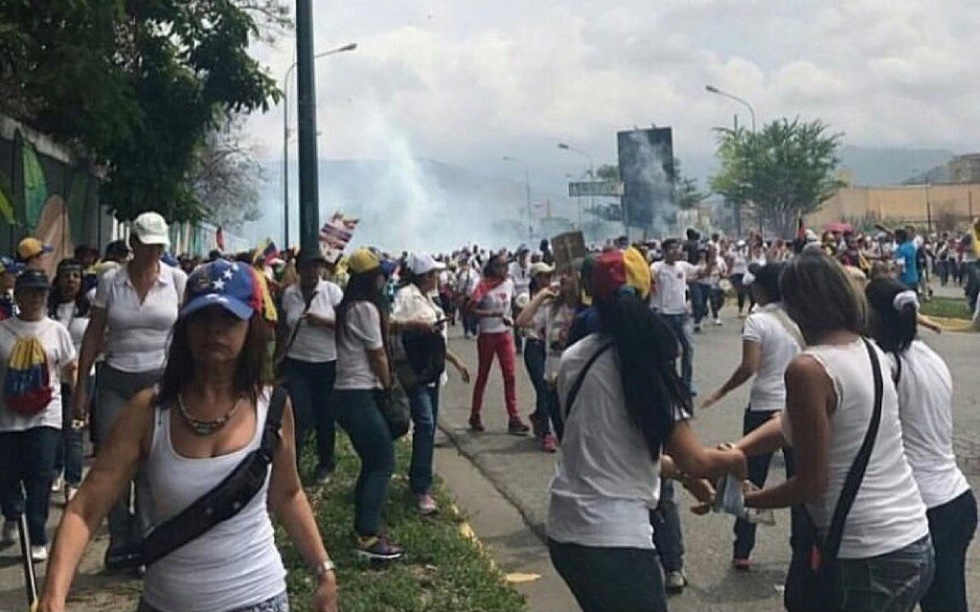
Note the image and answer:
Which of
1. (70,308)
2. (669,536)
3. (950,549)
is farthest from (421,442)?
(950,549)

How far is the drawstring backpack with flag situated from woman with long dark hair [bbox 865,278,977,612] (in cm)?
460

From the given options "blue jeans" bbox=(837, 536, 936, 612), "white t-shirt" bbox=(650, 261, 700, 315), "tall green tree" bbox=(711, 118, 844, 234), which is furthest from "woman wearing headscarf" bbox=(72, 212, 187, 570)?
"tall green tree" bbox=(711, 118, 844, 234)

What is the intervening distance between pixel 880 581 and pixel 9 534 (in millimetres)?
5628

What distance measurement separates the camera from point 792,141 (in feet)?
205

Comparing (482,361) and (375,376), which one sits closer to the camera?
(375,376)

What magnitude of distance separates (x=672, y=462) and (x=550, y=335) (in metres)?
5.67

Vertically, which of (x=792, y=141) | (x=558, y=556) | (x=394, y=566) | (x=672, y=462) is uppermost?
(x=792, y=141)

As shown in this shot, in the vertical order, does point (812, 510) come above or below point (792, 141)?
below

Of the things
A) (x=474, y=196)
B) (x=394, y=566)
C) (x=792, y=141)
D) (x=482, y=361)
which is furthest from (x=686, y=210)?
(x=394, y=566)

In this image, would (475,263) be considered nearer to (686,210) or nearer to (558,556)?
(558,556)

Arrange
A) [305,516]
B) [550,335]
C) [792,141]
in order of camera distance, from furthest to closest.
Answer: [792,141], [550,335], [305,516]

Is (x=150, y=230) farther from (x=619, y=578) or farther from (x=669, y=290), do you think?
(x=669, y=290)

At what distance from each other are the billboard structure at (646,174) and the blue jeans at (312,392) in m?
56.6

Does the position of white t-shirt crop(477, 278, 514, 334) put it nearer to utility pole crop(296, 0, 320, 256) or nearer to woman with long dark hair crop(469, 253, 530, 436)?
woman with long dark hair crop(469, 253, 530, 436)
